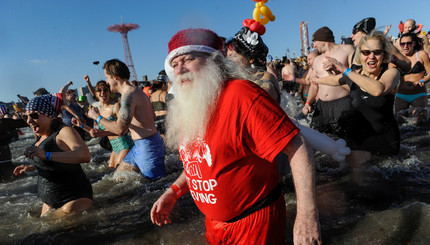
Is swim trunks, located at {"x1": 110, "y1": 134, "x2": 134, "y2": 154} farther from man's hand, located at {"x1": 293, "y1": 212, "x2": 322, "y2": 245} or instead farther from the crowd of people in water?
man's hand, located at {"x1": 293, "y1": 212, "x2": 322, "y2": 245}

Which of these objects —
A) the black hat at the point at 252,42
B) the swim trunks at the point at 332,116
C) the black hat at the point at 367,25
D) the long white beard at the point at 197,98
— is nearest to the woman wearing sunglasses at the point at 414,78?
the black hat at the point at 367,25

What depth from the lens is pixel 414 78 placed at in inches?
210

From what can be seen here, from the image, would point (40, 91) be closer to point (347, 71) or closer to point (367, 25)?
point (347, 71)

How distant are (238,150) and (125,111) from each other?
8.35 ft

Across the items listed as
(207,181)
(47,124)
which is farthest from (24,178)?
(207,181)

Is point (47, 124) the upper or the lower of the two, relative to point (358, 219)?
upper

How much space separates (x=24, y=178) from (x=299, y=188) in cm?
726

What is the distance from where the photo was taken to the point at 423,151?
14.9 feet

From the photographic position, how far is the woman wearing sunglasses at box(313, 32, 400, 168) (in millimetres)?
3068

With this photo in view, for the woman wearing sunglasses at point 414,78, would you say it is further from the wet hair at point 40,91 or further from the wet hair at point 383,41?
the wet hair at point 40,91

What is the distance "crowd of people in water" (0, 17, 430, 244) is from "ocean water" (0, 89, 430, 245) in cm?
27

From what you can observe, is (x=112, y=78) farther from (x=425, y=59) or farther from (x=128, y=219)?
(x=425, y=59)

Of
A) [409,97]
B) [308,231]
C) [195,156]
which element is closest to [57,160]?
[195,156]

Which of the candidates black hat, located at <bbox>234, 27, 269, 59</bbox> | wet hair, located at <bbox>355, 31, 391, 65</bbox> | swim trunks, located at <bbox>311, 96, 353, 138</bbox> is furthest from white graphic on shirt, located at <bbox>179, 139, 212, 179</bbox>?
swim trunks, located at <bbox>311, 96, 353, 138</bbox>
